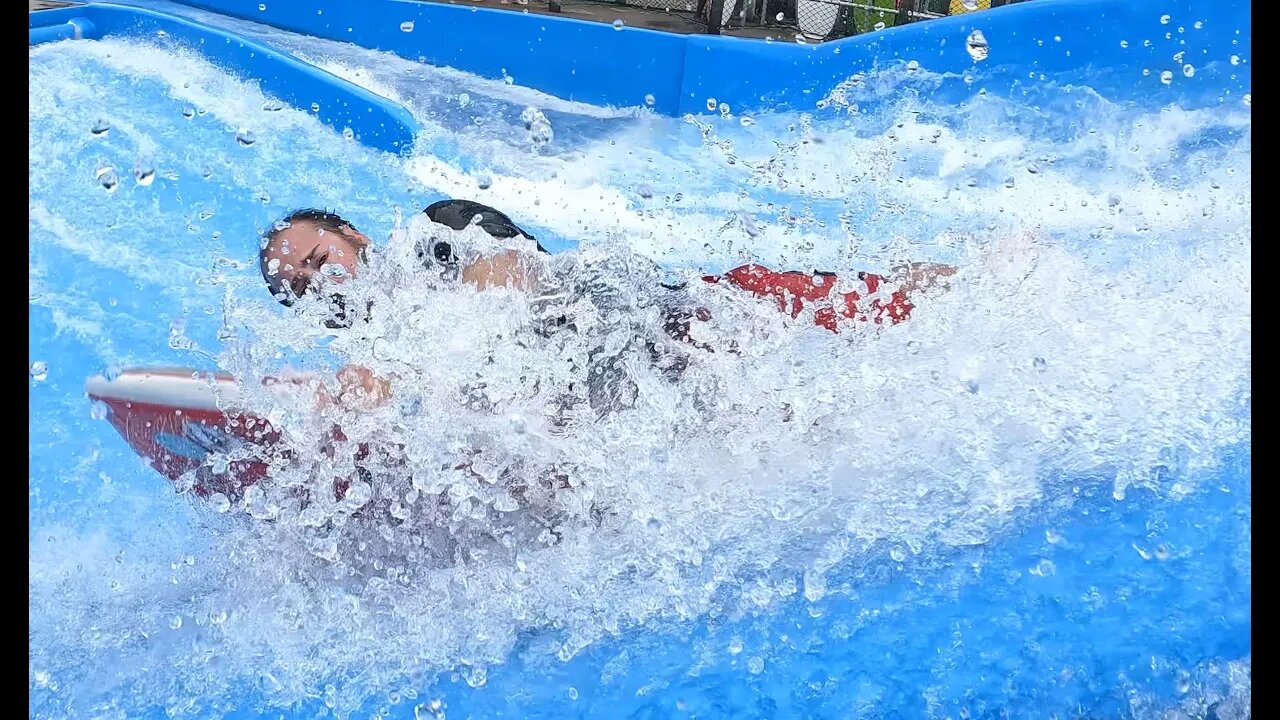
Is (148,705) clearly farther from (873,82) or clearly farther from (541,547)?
(873,82)

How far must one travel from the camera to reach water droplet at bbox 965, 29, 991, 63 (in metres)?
3.71

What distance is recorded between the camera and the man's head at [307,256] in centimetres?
182

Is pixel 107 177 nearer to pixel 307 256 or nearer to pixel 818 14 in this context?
pixel 307 256

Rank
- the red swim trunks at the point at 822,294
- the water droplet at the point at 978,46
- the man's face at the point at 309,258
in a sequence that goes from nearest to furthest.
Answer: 1. the man's face at the point at 309,258
2. the red swim trunks at the point at 822,294
3. the water droplet at the point at 978,46

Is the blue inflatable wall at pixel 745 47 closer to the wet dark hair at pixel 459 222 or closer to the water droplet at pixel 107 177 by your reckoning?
the water droplet at pixel 107 177

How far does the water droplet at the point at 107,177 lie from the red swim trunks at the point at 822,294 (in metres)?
2.25

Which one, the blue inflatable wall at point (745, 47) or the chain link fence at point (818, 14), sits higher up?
the chain link fence at point (818, 14)

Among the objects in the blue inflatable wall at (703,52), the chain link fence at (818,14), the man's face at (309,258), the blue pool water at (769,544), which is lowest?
the blue pool water at (769,544)

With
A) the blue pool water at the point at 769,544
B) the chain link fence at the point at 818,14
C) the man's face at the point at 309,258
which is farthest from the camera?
the chain link fence at the point at 818,14

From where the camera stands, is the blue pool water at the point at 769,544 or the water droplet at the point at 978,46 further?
the water droplet at the point at 978,46

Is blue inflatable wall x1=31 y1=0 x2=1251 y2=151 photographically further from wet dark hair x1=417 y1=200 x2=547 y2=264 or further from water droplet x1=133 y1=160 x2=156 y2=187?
wet dark hair x1=417 y1=200 x2=547 y2=264

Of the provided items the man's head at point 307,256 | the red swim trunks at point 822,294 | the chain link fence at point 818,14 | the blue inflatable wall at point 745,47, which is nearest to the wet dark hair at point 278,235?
the man's head at point 307,256

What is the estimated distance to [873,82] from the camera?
3.92 metres
